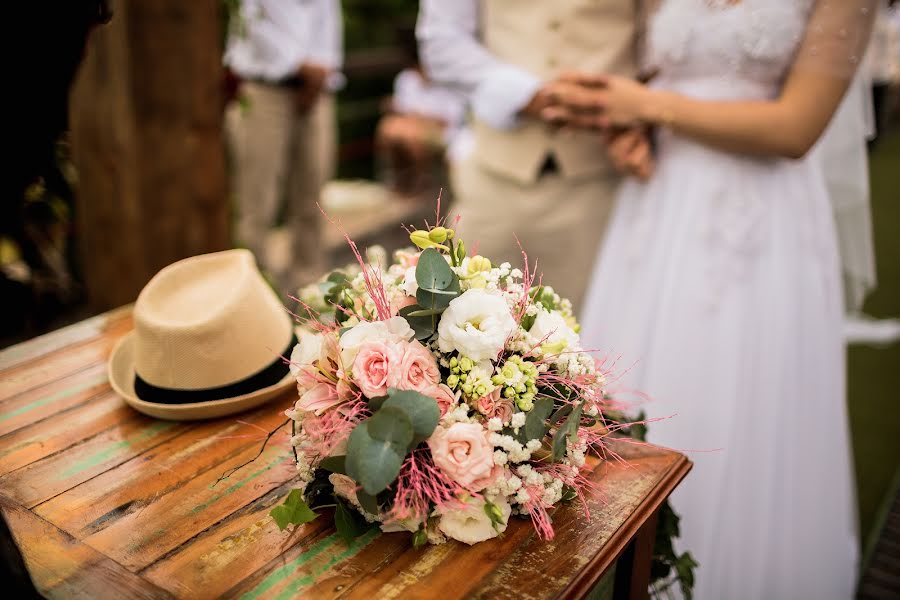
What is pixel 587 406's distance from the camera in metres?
1.02

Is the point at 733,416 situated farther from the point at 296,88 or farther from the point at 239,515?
the point at 296,88

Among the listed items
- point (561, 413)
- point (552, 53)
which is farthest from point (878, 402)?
point (561, 413)

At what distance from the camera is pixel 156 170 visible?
93.4 inches

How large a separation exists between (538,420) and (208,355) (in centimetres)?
61

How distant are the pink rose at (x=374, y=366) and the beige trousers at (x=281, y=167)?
256 centimetres

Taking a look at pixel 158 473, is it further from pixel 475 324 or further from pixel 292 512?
pixel 475 324

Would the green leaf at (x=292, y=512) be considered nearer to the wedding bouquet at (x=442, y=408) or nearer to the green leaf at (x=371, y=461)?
the wedding bouquet at (x=442, y=408)

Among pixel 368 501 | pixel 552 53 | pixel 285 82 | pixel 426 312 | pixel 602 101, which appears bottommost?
pixel 368 501

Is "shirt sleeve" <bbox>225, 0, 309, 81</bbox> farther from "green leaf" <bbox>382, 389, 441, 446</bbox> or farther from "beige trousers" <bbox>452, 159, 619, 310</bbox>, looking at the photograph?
"green leaf" <bbox>382, 389, 441, 446</bbox>

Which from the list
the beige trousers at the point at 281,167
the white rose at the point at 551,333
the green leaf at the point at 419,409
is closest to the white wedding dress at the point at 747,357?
the white rose at the point at 551,333

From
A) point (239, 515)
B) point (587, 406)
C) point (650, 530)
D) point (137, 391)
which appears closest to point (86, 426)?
point (137, 391)

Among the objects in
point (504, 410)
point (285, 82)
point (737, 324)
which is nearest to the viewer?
point (504, 410)

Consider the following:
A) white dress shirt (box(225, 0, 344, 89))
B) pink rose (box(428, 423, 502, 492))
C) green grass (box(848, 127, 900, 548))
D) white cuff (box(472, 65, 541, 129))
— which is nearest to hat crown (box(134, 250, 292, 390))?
pink rose (box(428, 423, 502, 492))

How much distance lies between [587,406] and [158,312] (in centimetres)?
82
